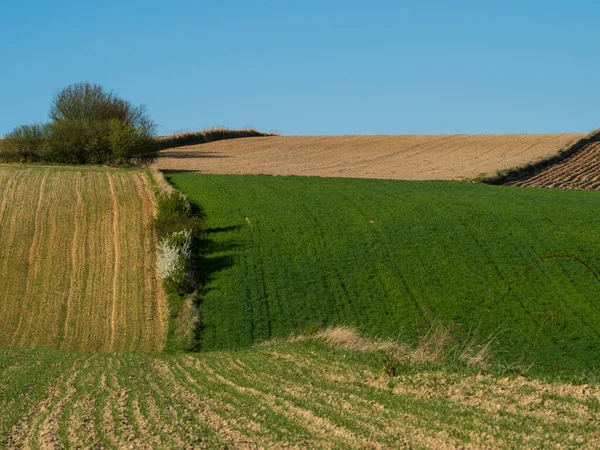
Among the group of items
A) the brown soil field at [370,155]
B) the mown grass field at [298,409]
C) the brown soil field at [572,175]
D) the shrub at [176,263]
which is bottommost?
the mown grass field at [298,409]

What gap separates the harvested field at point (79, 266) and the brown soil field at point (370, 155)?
13.1 metres

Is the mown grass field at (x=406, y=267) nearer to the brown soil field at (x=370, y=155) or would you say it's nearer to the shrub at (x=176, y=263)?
the shrub at (x=176, y=263)

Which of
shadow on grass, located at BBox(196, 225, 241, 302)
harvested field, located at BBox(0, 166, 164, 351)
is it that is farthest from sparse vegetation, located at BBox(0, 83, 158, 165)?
shadow on grass, located at BBox(196, 225, 241, 302)

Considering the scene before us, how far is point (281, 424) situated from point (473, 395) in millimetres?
2717

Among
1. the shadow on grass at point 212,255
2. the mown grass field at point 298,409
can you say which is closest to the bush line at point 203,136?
the shadow on grass at point 212,255

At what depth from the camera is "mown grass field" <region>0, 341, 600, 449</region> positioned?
→ 375 inches

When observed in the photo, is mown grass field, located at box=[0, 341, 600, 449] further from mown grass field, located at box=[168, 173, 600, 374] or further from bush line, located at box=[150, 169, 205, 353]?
bush line, located at box=[150, 169, 205, 353]

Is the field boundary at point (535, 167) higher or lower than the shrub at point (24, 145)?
lower

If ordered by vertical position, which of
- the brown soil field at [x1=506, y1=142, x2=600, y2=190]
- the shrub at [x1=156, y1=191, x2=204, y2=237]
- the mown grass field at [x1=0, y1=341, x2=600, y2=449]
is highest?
the brown soil field at [x1=506, y1=142, x2=600, y2=190]

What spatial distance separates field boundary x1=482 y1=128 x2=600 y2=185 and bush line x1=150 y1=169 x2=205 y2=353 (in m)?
19.0

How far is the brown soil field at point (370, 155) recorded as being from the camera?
4984cm

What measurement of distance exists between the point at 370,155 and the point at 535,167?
44.4 feet

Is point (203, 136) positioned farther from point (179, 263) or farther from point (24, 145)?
point (179, 263)

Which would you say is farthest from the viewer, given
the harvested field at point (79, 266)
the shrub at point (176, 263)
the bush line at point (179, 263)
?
the shrub at point (176, 263)
